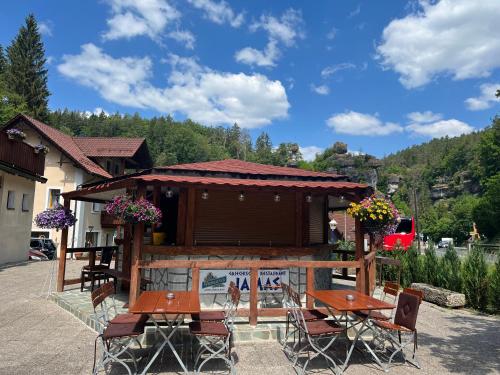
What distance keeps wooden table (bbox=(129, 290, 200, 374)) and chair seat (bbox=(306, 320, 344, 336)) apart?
147cm

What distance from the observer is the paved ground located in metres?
4.74

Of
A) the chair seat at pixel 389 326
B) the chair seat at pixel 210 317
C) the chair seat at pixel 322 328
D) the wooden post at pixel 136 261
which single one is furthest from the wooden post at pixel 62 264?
the chair seat at pixel 389 326

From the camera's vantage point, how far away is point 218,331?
4496 millimetres

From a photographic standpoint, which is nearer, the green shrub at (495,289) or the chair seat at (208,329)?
the chair seat at (208,329)

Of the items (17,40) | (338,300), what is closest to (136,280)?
(338,300)

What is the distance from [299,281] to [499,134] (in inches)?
1970

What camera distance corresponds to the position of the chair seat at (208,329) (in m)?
4.38

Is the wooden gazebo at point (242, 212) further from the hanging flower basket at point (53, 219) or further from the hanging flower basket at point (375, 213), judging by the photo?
the hanging flower basket at point (53, 219)

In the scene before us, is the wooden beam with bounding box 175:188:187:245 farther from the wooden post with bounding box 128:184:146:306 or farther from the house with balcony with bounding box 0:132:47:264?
the house with balcony with bounding box 0:132:47:264

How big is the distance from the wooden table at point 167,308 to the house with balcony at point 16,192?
42.5ft

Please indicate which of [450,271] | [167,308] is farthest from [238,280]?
[450,271]

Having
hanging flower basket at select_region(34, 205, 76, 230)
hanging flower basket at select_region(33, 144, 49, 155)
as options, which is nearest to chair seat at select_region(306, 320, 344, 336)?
hanging flower basket at select_region(34, 205, 76, 230)

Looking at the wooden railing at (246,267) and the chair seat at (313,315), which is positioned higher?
the wooden railing at (246,267)

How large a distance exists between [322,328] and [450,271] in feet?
25.9
